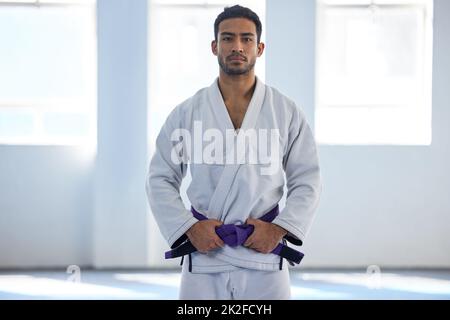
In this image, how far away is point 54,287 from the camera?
3215mm

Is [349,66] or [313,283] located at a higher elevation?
[349,66]

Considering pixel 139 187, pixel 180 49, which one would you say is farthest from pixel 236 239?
pixel 180 49

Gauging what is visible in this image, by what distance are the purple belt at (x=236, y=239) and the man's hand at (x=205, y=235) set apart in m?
0.01

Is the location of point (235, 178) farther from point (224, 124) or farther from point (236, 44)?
point (236, 44)

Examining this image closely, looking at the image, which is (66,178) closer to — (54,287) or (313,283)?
(54,287)

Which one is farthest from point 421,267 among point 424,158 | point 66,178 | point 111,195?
point 66,178

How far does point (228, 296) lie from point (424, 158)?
105 inches

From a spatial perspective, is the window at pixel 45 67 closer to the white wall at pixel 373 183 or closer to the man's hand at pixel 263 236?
the white wall at pixel 373 183

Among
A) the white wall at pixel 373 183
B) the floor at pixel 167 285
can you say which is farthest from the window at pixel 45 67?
the white wall at pixel 373 183

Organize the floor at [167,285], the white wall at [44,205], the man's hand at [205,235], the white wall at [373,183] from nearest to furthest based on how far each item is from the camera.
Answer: the man's hand at [205,235] → the floor at [167,285] → the white wall at [373,183] → the white wall at [44,205]

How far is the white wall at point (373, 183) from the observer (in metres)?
3.67

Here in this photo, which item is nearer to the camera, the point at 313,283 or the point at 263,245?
the point at 263,245

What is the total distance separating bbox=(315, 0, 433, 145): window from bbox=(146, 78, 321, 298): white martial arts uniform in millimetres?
2469

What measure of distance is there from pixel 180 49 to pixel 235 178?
275 cm
